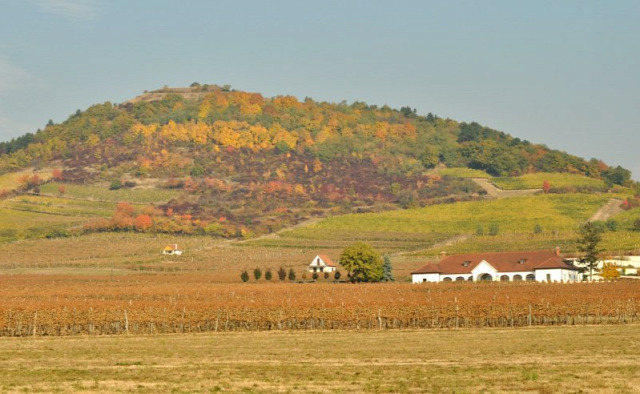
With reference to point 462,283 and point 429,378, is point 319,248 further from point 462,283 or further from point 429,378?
point 429,378

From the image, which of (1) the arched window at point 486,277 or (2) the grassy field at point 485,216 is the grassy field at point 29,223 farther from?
(1) the arched window at point 486,277

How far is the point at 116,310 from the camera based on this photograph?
62344 millimetres

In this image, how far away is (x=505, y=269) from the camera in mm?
110688

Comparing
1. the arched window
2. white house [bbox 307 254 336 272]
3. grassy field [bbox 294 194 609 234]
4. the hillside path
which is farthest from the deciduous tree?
the hillside path

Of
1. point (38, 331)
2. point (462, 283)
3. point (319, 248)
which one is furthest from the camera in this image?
point (319, 248)

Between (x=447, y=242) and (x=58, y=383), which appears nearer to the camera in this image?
(x=58, y=383)

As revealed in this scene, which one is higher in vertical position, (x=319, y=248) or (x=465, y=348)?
(x=319, y=248)

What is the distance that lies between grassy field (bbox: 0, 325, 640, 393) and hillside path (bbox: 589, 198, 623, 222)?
127 meters

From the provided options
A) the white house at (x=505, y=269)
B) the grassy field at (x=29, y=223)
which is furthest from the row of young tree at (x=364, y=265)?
the grassy field at (x=29, y=223)

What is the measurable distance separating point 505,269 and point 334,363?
77.6 metres

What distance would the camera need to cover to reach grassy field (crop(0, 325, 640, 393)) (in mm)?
28969

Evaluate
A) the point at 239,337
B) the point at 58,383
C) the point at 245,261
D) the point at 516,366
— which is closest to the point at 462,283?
the point at 245,261

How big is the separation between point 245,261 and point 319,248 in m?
17.3

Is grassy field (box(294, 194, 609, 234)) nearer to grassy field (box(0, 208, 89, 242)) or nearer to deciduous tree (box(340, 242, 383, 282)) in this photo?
grassy field (box(0, 208, 89, 242))
